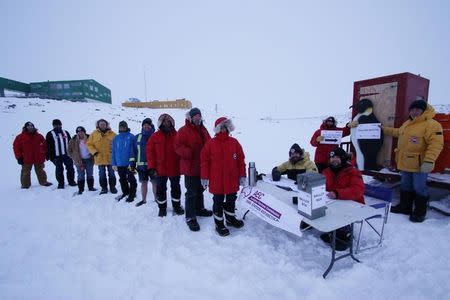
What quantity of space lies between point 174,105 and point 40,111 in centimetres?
1824

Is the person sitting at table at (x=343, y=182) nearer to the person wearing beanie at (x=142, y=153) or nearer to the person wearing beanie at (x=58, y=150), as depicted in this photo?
the person wearing beanie at (x=142, y=153)

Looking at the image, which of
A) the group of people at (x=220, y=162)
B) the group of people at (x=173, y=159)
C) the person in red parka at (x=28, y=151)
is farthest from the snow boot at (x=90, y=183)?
the person in red parka at (x=28, y=151)

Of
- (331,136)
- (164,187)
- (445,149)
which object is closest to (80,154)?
(164,187)

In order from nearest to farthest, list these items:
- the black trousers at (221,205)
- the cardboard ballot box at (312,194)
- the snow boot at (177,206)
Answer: the cardboard ballot box at (312,194), the black trousers at (221,205), the snow boot at (177,206)

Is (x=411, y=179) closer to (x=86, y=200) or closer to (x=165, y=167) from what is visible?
(x=165, y=167)

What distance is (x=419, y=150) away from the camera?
3715 millimetres

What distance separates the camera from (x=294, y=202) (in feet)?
10.1

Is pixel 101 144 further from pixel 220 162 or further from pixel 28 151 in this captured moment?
pixel 220 162

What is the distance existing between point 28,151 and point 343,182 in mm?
8032

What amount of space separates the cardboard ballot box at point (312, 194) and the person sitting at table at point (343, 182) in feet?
2.12

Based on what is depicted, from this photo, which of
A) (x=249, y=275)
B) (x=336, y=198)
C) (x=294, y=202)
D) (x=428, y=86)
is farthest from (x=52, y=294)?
(x=428, y=86)

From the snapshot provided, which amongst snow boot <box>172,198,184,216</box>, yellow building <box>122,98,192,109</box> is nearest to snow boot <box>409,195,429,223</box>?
snow boot <box>172,198,184,216</box>

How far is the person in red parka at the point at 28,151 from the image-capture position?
6426 millimetres

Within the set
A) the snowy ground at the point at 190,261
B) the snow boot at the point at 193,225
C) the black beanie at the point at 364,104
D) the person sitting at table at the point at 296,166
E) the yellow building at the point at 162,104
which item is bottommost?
the snowy ground at the point at 190,261
